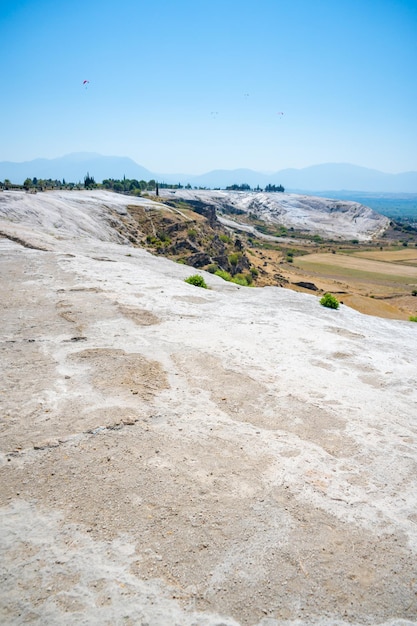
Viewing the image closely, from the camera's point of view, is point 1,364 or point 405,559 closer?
point 405,559

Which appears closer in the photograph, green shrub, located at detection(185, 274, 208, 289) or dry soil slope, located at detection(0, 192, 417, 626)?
dry soil slope, located at detection(0, 192, 417, 626)

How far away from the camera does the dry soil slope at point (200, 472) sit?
19.5 ft

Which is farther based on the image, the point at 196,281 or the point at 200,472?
the point at 196,281

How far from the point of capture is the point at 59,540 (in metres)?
6.50

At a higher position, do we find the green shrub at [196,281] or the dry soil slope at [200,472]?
the green shrub at [196,281]

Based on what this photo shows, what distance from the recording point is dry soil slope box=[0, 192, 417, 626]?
5.94 meters

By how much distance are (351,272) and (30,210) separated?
8488 centimetres

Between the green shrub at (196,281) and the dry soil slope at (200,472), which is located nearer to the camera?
the dry soil slope at (200,472)

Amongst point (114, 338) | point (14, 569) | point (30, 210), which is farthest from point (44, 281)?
point (30, 210)

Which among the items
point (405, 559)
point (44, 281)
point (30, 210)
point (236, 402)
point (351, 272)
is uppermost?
point (30, 210)

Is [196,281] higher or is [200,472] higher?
[196,281]

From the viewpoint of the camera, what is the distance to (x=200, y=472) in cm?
828

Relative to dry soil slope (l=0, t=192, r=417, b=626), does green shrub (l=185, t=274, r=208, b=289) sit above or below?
above

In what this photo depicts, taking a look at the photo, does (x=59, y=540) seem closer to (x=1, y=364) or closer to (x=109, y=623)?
(x=109, y=623)
